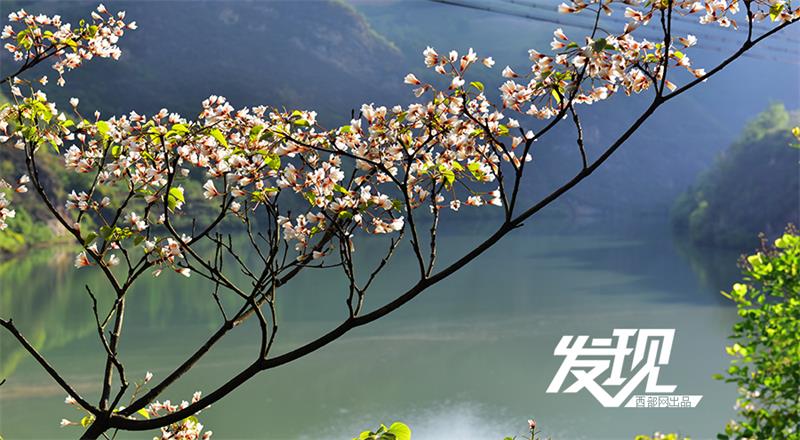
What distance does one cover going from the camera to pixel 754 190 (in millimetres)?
37375

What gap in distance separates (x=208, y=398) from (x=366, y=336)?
17334mm

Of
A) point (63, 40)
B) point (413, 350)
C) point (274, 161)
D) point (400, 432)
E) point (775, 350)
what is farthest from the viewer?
point (413, 350)

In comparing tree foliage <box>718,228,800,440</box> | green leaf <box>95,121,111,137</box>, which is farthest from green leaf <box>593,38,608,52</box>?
tree foliage <box>718,228,800,440</box>

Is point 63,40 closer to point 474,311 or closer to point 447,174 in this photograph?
point 447,174

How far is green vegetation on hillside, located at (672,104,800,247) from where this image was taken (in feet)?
119

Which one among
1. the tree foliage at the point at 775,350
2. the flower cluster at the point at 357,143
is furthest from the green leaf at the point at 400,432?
the tree foliage at the point at 775,350

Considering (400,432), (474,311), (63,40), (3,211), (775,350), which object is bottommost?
(400,432)

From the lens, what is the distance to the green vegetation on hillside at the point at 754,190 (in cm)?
3625

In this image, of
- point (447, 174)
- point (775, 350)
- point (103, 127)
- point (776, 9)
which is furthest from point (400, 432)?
point (775, 350)

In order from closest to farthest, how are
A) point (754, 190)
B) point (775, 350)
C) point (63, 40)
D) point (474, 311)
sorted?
1. point (63, 40)
2. point (775, 350)
3. point (474, 311)
4. point (754, 190)

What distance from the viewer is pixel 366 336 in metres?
19.0

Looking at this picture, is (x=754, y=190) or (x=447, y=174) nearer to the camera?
(x=447, y=174)

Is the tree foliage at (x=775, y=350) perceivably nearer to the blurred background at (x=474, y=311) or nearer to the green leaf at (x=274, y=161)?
the green leaf at (x=274, y=161)

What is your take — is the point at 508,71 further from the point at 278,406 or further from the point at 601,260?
the point at 601,260
